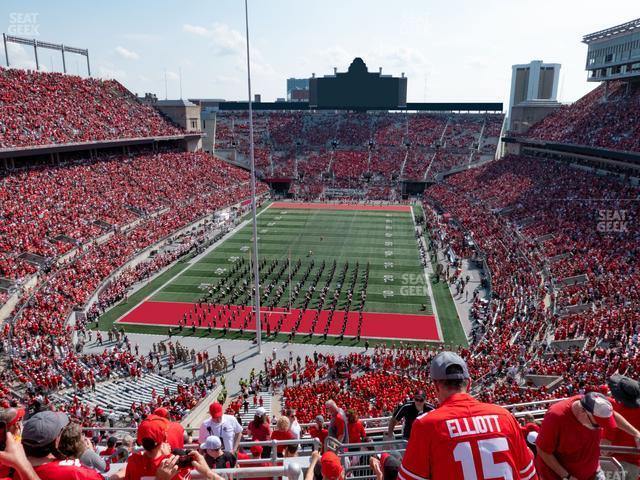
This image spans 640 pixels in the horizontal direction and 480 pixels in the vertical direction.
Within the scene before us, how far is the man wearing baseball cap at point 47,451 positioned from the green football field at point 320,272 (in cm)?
1973

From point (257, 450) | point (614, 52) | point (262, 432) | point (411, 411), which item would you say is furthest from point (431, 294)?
point (614, 52)

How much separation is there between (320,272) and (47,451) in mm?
26378

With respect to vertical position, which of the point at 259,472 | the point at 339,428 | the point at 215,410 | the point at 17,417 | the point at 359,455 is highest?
the point at 17,417

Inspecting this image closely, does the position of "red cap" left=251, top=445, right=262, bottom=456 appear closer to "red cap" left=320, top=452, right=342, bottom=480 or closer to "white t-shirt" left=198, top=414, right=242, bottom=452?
"white t-shirt" left=198, top=414, right=242, bottom=452

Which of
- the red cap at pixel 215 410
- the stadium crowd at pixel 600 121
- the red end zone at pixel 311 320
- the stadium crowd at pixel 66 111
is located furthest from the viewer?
the stadium crowd at pixel 600 121

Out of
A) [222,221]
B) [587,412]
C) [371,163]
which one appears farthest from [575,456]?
[371,163]

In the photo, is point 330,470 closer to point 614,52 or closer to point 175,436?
point 175,436

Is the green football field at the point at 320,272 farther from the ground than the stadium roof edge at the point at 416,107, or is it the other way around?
the stadium roof edge at the point at 416,107

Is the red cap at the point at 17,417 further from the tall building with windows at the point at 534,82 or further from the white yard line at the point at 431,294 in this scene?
the tall building with windows at the point at 534,82

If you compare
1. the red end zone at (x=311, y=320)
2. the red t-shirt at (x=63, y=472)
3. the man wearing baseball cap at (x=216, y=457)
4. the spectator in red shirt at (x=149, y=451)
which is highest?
the red t-shirt at (x=63, y=472)

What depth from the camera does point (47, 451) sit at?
294 cm

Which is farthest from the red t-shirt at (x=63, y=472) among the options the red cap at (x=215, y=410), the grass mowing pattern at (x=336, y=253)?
the grass mowing pattern at (x=336, y=253)

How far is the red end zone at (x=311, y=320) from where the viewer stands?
22.1 meters

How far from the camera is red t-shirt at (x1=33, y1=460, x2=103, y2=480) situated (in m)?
2.83
